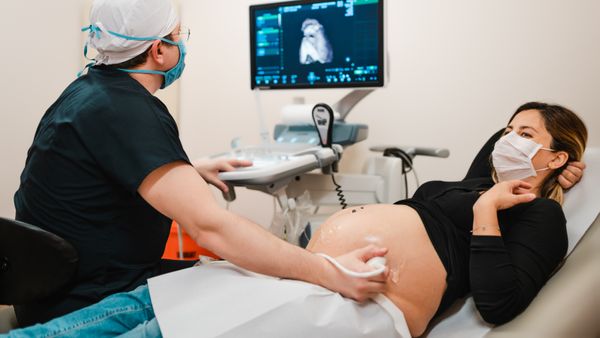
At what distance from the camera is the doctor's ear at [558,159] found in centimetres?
151

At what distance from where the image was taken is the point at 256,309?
1.07 m

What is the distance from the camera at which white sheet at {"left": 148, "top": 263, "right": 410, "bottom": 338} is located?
105 centimetres

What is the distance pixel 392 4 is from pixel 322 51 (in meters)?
0.59

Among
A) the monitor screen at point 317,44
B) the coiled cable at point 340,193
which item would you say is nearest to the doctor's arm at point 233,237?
the coiled cable at point 340,193

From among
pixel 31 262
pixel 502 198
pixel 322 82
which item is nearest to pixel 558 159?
A: pixel 502 198

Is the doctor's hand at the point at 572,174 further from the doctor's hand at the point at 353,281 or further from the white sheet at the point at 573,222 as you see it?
the doctor's hand at the point at 353,281

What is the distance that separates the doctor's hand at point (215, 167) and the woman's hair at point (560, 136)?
2.93 feet

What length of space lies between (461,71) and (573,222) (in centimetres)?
126

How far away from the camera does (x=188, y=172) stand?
111cm

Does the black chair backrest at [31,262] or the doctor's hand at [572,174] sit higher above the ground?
the doctor's hand at [572,174]

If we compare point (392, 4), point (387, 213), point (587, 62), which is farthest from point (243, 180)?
point (587, 62)

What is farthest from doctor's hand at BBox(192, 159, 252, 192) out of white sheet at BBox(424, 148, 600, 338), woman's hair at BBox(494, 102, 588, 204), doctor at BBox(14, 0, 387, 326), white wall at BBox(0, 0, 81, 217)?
white wall at BBox(0, 0, 81, 217)

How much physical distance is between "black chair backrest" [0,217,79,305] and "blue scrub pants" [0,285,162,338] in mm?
75

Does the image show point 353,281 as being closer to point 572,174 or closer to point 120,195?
point 120,195
